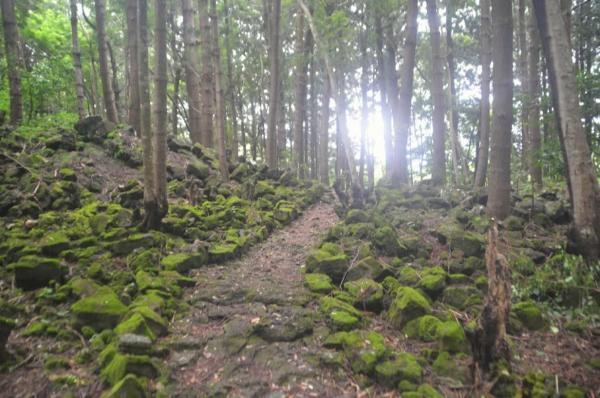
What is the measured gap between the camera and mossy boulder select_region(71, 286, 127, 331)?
12.0ft

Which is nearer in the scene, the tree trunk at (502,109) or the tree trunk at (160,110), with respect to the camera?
the tree trunk at (160,110)

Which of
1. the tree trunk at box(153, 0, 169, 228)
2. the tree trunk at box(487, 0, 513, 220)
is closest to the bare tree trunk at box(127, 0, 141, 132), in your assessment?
the tree trunk at box(153, 0, 169, 228)

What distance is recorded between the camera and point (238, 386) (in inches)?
123

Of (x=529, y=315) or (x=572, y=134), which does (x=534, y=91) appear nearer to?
(x=572, y=134)

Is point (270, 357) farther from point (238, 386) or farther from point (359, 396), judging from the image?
point (359, 396)

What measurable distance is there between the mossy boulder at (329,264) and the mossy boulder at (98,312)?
8.27 ft

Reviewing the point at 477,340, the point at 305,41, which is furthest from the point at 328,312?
the point at 305,41

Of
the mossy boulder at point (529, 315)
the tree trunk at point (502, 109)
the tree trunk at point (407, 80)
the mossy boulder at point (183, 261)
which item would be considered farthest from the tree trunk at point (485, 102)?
the mossy boulder at point (183, 261)

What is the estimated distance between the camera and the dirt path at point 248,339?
3139 mm

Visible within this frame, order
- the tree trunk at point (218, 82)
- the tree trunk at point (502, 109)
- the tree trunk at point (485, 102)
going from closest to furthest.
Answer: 1. the tree trunk at point (502, 109)
2. the tree trunk at point (218, 82)
3. the tree trunk at point (485, 102)

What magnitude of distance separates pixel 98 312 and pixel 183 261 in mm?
1586

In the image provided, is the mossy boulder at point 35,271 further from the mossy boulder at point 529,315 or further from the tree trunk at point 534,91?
the tree trunk at point 534,91

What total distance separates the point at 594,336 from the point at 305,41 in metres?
13.4

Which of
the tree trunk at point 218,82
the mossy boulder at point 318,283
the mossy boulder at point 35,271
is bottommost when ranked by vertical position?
the mossy boulder at point 318,283
